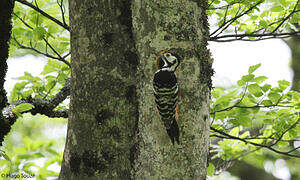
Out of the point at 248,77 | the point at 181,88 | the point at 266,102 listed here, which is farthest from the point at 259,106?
the point at 181,88

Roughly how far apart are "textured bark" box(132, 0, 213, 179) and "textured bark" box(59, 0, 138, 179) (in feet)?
0.45

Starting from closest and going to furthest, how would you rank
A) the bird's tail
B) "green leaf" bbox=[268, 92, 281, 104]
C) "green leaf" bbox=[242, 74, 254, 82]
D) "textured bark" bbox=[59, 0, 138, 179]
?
the bird's tail < "textured bark" bbox=[59, 0, 138, 179] < "green leaf" bbox=[242, 74, 254, 82] < "green leaf" bbox=[268, 92, 281, 104]

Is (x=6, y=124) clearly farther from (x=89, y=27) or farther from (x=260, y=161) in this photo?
(x=260, y=161)

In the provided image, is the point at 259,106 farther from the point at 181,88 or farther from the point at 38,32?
the point at 38,32

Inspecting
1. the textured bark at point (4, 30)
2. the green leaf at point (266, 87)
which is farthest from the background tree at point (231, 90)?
the textured bark at point (4, 30)

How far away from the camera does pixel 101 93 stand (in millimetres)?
1529

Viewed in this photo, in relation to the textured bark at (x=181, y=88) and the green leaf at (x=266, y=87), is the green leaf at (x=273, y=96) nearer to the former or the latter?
the green leaf at (x=266, y=87)

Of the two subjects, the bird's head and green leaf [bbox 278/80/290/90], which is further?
green leaf [bbox 278/80/290/90]

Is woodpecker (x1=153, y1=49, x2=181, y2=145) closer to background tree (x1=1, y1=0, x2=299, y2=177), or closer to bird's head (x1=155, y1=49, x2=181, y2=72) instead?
bird's head (x1=155, y1=49, x2=181, y2=72)

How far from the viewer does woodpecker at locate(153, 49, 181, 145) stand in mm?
1271

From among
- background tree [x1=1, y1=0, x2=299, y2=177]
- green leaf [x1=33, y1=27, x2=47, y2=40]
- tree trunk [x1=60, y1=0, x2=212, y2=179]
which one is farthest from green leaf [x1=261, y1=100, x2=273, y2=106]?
green leaf [x1=33, y1=27, x2=47, y2=40]

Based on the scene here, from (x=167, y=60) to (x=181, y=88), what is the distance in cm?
15

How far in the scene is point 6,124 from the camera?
186cm

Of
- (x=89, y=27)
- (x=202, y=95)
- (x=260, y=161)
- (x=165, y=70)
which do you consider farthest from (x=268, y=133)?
(x=260, y=161)
